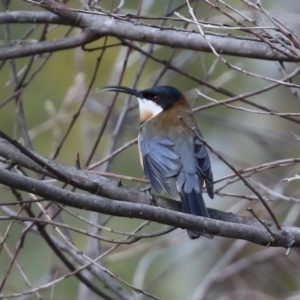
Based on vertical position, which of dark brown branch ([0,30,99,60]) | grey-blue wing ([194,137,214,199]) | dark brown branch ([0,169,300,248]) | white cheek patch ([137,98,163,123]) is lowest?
dark brown branch ([0,169,300,248])

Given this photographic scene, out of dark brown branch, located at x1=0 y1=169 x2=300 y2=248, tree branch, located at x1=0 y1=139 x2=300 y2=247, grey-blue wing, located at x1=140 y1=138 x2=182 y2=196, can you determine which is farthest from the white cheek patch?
dark brown branch, located at x1=0 y1=169 x2=300 y2=248

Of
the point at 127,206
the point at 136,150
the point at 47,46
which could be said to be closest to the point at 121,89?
the point at 47,46

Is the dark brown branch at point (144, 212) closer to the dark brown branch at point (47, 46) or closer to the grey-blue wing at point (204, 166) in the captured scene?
the grey-blue wing at point (204, 166)

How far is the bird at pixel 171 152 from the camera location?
448 cm

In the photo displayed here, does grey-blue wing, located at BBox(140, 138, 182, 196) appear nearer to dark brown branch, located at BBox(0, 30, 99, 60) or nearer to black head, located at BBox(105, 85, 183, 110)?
black head, located at BBox(105, 85, 183, 110)

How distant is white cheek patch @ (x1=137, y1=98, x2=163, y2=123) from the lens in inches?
218

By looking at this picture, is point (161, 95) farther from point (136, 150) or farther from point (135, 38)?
point (136, 150)

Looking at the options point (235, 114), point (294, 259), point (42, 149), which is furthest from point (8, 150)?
point (235, 114)

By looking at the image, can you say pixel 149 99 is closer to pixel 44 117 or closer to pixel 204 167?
pixel 204 167

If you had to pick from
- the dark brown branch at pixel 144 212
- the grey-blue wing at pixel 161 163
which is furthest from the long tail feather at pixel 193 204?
the dark brown branch at pixel 144 212

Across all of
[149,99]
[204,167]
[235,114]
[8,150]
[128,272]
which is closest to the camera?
[8,150]

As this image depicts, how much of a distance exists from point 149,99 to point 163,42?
1073mm

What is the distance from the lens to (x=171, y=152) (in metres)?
4.86

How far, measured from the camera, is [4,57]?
14.3ft
